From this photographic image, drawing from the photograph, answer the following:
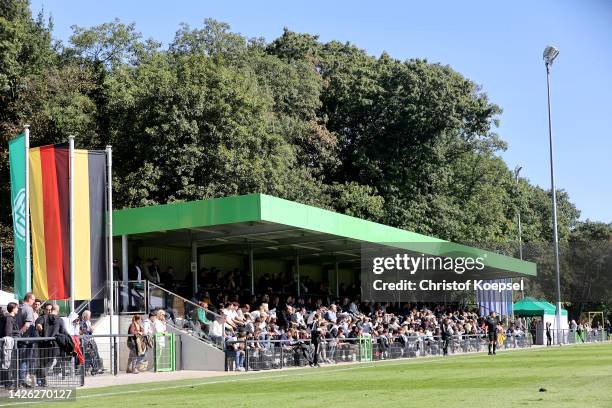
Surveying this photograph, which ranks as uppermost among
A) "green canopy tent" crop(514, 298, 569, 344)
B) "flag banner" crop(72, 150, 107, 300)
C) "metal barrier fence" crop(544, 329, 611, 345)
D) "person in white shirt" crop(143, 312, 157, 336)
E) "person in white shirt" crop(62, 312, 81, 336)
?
"flag banner" crop(72, 150, 107, 300)

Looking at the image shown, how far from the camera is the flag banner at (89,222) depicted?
21.6 meters

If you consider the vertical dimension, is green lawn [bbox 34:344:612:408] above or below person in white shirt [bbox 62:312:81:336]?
below

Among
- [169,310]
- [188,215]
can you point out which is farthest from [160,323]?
[188,215]

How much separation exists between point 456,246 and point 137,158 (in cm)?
1576

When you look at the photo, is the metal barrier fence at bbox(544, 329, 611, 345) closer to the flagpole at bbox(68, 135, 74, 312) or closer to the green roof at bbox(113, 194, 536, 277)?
the green roof at bbox(113, 194, 536, 277)

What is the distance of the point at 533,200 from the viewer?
9556cm

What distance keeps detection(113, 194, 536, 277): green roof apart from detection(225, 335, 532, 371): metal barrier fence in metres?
3.79

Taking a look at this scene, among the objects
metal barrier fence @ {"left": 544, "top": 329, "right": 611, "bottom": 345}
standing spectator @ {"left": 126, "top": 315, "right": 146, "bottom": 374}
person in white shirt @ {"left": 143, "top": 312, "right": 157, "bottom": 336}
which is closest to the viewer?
standing spectator @ {"left": 126, "top": 315, "right": 146, "bottom": 374}

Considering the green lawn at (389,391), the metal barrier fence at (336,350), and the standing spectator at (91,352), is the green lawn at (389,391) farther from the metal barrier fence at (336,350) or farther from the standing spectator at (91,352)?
the metal barrier fence at (336,350)

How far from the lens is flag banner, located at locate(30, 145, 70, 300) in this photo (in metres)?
21.3

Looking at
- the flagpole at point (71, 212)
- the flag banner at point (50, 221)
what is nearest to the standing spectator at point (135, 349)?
the flagpole at point (71, 212)

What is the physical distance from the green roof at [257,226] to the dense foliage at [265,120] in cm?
872

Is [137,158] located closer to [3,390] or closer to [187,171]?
[187,171]

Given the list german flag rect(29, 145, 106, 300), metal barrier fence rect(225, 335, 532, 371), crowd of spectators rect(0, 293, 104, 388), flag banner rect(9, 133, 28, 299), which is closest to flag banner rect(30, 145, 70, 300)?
german flag rect(29, 145, 106, 300)
